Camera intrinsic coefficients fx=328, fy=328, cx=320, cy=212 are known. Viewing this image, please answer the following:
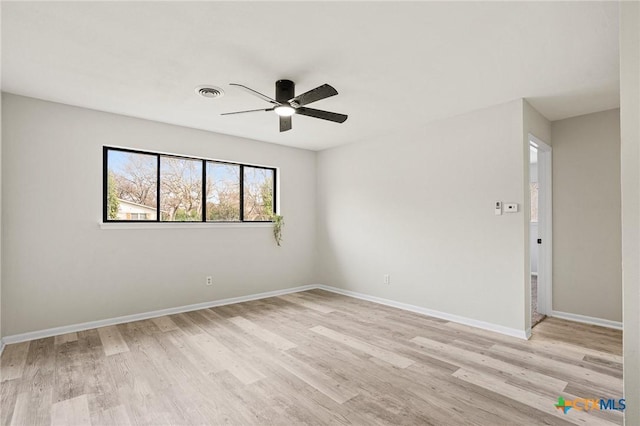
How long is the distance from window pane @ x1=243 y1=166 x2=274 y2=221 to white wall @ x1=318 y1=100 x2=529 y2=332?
1083 mm

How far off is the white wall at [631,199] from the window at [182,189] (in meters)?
4.44

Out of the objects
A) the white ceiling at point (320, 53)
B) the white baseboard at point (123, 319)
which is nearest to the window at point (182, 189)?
the white ceiling at point (320, 53)

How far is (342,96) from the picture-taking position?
3320 millimetres

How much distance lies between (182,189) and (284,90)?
95.5 inches

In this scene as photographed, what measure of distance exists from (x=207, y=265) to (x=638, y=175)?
4.46 m

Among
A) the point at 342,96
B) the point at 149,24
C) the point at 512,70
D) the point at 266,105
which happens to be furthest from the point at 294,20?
the point at 512,70

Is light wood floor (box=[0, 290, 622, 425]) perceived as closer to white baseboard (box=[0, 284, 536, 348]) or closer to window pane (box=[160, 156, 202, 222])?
white baseboard (box=[0, 284, 536, 348])

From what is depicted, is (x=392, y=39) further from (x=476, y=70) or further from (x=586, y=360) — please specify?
(x=586, y=360)

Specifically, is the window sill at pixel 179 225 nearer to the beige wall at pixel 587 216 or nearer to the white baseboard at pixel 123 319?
the white baseboard at pixel 123 319

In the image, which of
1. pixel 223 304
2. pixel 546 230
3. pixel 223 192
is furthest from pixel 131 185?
pixel 546 230

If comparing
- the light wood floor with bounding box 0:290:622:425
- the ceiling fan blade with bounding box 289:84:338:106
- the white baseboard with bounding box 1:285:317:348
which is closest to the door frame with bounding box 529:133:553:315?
the light wood floor with bounding box 0:290:622:425

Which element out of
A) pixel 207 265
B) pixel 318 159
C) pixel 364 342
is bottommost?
pixel 364 342

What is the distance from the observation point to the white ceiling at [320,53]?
1993 mm

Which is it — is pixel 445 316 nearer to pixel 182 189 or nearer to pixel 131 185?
pixel 182 189
